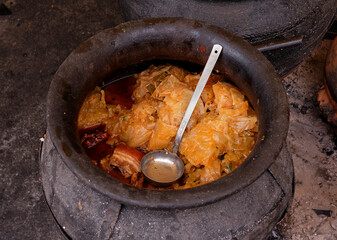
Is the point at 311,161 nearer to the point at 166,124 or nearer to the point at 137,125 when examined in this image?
the point at 166,124

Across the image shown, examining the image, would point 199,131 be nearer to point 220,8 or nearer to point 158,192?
point 158,192

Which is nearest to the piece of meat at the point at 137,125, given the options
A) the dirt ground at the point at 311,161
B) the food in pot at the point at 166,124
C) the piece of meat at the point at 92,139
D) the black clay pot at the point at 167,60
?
the food in pot at the point at 166,124

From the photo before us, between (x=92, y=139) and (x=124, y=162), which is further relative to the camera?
(x=92, y=139)

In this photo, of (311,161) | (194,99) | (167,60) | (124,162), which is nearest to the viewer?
(124,162)

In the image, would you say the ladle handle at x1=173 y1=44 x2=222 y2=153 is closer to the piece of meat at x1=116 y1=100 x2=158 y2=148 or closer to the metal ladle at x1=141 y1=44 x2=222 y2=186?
the metal ladle at x1=141 y1=44 x2=222 y2=186

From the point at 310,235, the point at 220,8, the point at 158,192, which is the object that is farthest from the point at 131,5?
the point at 310,235

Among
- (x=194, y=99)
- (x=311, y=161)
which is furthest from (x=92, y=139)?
(x=311, y=161)
